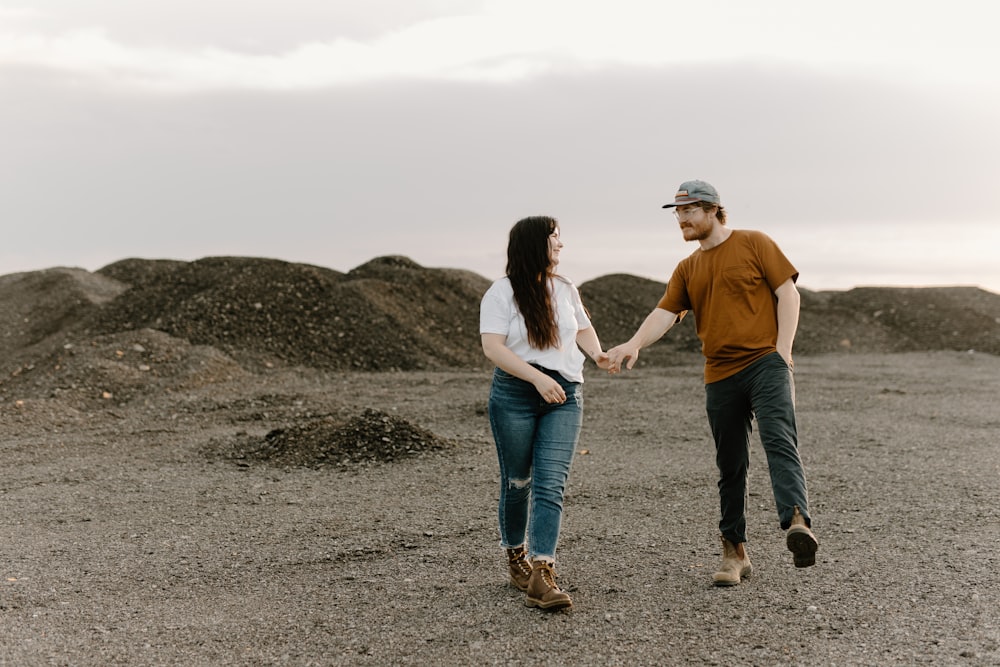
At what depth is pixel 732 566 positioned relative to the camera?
203 inches

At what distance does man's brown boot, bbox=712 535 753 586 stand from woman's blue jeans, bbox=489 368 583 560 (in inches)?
39.9

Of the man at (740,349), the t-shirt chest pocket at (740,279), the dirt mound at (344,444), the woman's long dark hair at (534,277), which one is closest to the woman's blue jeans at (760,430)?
the man at (740,349)

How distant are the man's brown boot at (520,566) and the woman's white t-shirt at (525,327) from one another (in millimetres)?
994

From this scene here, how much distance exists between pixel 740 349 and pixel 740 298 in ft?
0.84

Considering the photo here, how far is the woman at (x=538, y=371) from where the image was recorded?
4586 mm

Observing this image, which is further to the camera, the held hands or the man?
the held hands

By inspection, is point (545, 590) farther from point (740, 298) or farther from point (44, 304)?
point (44, 304)

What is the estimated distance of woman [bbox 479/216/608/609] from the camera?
4586 millimetres

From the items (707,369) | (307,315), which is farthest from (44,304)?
(707,369)

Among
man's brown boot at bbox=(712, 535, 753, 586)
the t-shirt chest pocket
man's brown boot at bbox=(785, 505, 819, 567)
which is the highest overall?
the t-shirt chest pocket

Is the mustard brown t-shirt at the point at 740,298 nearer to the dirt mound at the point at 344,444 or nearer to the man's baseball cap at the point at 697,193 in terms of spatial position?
the man's baseball cap at the point at 697,193

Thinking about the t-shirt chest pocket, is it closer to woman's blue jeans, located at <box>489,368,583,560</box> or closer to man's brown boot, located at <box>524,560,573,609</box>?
woman's blue jeans, located at <box>489,368,583,560</box>

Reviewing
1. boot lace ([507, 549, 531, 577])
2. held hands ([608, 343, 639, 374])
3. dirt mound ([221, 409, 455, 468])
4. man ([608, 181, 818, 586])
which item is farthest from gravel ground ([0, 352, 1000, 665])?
held hands ([608, 343, 639, 374])

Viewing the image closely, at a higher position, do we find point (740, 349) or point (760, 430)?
point (740, 349)
